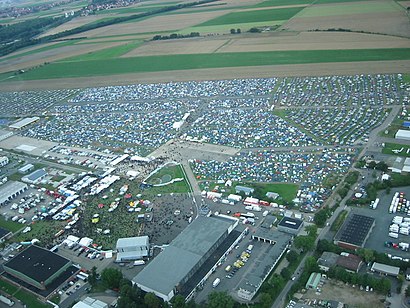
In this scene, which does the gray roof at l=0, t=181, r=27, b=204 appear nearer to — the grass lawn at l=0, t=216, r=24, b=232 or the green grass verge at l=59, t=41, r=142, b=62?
the grass lawn at l=0, t=216, r=24, b=232

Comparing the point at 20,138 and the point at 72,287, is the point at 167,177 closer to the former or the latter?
the point at 72,287

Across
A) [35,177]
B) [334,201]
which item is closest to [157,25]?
[35,177]

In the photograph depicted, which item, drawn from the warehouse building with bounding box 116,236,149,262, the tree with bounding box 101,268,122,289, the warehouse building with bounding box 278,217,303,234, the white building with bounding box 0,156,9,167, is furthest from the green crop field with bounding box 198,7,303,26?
the tree with bounding box 101,268,122,289

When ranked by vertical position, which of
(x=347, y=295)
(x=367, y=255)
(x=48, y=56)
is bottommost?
(x=347, y=295)

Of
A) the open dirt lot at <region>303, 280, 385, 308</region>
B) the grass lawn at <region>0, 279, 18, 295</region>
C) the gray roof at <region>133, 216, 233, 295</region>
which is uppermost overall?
the gray roof at <region>133, 216, 233, 295</region>

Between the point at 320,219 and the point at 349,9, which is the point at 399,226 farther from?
the point at 349,9

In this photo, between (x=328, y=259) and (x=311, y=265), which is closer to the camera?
(x=311, y=265)
